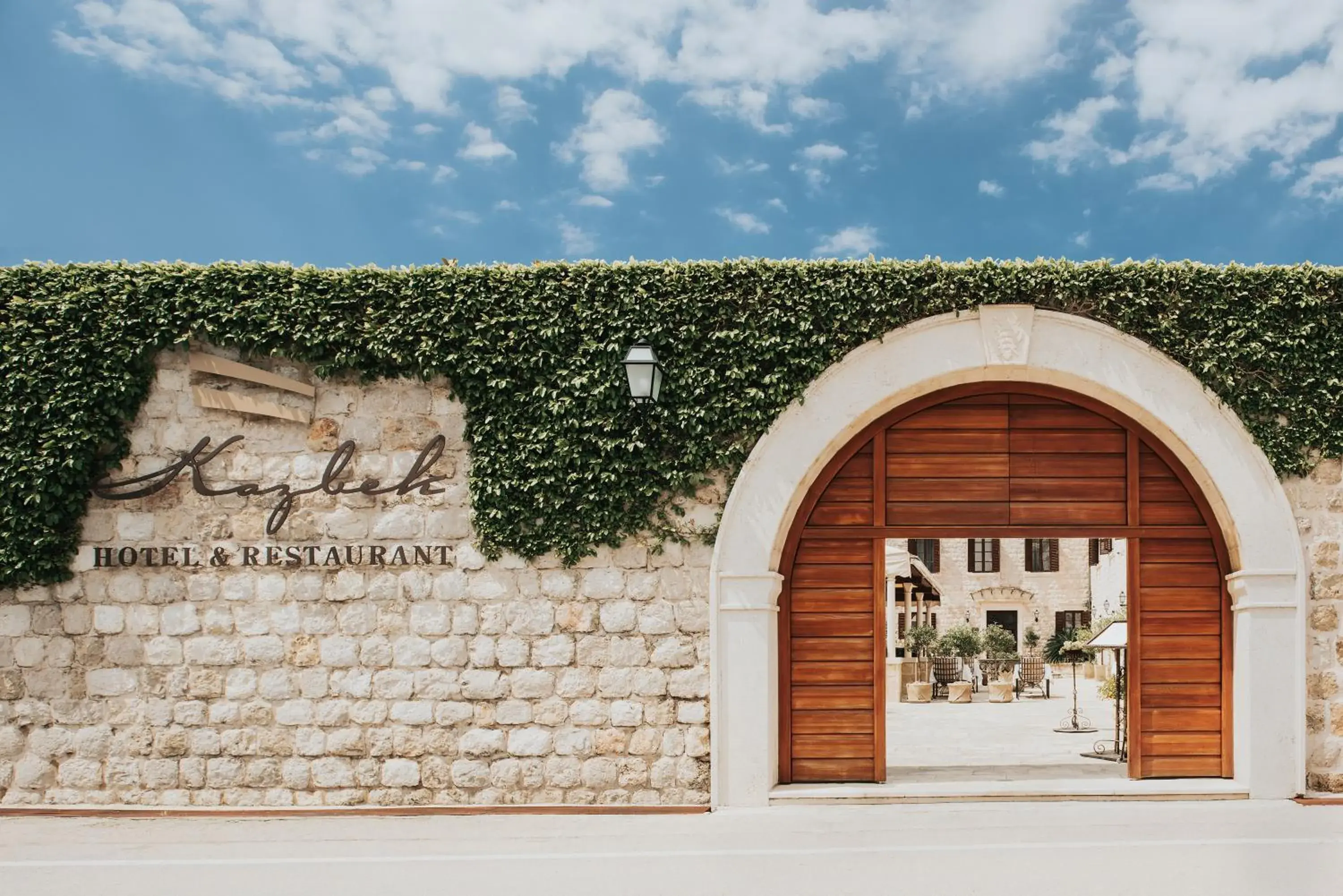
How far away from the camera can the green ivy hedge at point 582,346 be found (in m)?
7.39

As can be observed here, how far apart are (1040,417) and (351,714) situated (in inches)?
229

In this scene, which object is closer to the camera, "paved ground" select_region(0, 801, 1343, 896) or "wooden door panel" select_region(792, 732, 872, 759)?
"paved ground" select_region(0, 801, 1343, 896)

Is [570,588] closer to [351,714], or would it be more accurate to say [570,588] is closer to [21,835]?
[351,714]

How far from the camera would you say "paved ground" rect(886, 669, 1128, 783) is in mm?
8547

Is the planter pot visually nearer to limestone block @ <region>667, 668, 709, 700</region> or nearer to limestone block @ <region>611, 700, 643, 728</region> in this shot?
limestone block @ <region>667, 668, 709, 700</region>

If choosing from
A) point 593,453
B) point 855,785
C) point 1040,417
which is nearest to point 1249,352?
point 1040,417

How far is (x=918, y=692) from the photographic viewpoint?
17.7 meters

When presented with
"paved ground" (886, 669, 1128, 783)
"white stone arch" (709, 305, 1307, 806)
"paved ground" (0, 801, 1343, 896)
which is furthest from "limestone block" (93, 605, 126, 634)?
"paved ground" (886, 669, 1128, 783)

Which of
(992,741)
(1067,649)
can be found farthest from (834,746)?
(1067,649)

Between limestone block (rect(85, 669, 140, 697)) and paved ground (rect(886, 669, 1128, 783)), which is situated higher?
limestone block (rect(85, 669, 140, 697))

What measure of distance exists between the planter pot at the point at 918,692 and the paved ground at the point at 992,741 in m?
0.15

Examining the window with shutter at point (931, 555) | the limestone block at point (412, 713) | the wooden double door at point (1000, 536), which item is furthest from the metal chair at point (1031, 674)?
the limestone block at point (412, 713)

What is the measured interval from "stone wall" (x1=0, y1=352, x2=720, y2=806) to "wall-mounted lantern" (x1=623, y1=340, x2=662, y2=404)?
0.97m

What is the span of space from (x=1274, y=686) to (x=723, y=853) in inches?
174
